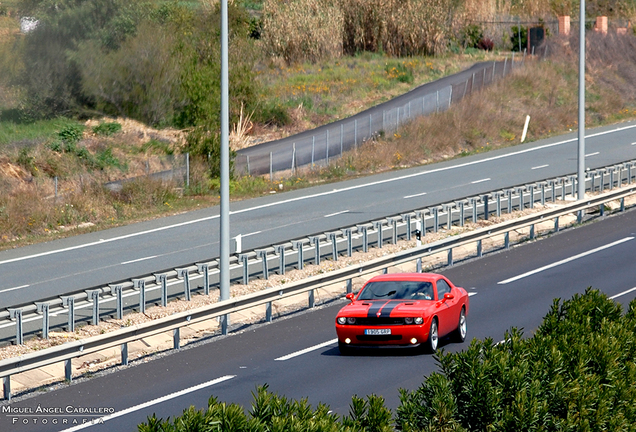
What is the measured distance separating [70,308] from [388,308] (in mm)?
5768

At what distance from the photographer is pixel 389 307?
1631 centimetres

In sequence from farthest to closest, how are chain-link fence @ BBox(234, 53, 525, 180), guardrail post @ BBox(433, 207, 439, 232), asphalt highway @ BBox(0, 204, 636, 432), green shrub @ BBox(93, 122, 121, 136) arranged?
green shrub @ BBox(93, 122, 121, 136) < chain-link fence @ BBox(234, 53, 525, 180) < guardrail post @ BBox(433, 207, 439, 232) < asphalt highway @ BBox(0, 204, 636, 432)

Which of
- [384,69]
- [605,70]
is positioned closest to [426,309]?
[384,69]

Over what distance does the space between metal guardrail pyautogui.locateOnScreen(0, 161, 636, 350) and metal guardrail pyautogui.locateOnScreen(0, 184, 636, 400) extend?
1.58 meters

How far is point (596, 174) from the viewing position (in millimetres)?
36125

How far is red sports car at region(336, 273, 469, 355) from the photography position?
16.0m

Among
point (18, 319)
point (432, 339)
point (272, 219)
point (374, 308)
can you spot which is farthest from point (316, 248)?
point (18, 319)

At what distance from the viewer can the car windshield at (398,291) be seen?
666 inches

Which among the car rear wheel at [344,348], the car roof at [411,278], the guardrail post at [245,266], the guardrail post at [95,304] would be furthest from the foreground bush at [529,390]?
the guardrail post at [245,266]

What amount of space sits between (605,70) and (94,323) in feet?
187

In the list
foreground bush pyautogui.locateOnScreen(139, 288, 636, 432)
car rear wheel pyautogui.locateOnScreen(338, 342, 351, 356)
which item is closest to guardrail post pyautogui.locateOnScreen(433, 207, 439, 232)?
car rear wheel pyautogui.locateOnScreen(338, 342, 351, 356)

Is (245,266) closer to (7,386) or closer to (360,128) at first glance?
(7,386)

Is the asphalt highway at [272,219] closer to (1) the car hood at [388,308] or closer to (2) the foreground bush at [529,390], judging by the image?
(1) the car hood at [388,308]

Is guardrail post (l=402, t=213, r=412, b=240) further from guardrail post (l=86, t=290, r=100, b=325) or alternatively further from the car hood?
guardrail post (l=86, t=290, r=100, b=325)
